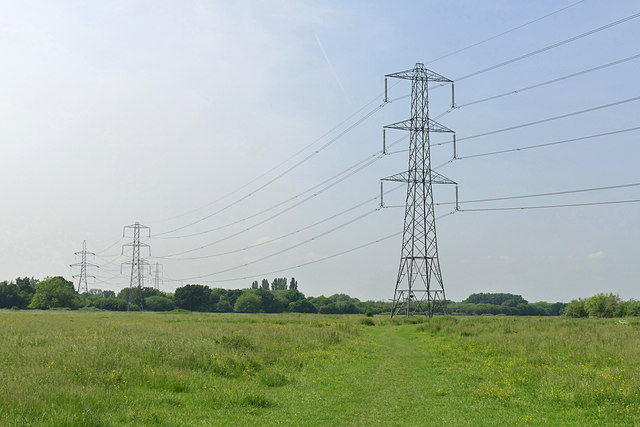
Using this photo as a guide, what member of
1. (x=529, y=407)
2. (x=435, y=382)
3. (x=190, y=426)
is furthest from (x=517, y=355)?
(x=190, y=426)

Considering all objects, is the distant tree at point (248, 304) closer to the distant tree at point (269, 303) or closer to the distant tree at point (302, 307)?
the distant tree at point (269, 303)

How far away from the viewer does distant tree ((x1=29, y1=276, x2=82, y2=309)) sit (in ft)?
430

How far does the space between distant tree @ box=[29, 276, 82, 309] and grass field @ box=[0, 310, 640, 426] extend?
11941 centimetres

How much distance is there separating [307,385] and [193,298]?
130366mm

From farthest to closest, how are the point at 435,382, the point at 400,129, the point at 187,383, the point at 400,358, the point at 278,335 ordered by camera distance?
the point at 400,129
the point at 278,335
the point at 400,358
the point at 435,382
the point at 187,383

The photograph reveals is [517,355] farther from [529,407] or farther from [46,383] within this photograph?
[46,383]

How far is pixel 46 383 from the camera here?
13688 millimetres

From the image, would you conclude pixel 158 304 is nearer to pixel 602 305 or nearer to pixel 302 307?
pixel 302 307

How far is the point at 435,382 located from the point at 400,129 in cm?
4218

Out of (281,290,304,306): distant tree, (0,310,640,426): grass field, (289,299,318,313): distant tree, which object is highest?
(0,310,640,426): grass field

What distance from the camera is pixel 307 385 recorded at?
703 inches

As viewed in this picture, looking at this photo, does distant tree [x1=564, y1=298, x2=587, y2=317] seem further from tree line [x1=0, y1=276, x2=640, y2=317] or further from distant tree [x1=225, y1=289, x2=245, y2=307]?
distant tree [x1=225, y1=289, x2=245, y2=307]

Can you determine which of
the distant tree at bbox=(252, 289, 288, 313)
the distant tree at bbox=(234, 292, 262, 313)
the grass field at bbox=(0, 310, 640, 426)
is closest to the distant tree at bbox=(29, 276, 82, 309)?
the distant tree at bbox=(234, 292, 262, 313)

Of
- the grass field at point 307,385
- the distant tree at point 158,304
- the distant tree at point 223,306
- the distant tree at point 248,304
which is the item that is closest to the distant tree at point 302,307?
the distant tree at point 248,304
